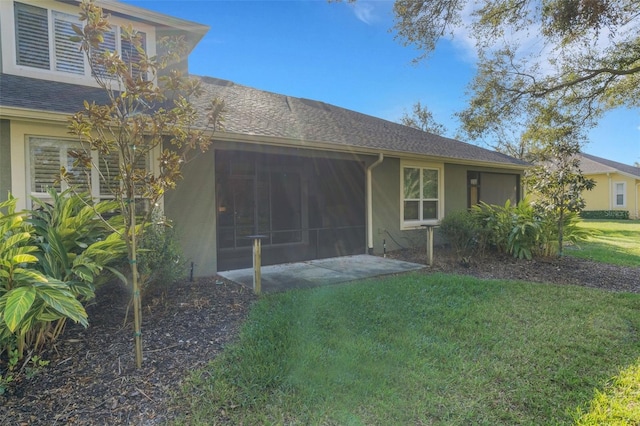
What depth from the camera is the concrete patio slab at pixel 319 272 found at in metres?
6.17

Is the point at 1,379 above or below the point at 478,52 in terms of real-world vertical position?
below

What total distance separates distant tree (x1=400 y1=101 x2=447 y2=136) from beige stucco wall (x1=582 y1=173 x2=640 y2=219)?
12.3 m

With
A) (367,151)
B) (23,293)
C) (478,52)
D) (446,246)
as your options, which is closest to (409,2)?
(478,52)

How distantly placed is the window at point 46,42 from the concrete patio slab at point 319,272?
4663mm

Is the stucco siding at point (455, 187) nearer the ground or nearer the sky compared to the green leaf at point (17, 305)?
nearer the sky

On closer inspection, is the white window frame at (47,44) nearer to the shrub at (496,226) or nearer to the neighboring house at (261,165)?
the neighboring house at (261,165)

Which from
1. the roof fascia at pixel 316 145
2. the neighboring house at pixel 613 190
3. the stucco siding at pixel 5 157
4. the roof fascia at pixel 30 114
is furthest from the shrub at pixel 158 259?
the neighboring house at pixel 613 190

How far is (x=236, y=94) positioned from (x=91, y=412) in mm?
8291

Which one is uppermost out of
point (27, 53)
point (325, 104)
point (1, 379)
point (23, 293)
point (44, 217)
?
point (325, 104)

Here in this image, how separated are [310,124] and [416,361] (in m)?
6.63

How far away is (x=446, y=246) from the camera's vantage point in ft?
33.6

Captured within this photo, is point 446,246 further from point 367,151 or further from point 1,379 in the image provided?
point 1,379

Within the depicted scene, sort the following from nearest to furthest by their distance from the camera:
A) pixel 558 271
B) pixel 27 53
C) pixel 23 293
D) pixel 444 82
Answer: pixel 23 293 → pixel 27 53 → pixel 558 271 → pixel 444 82

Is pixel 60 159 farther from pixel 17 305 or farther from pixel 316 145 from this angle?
pixel 316 145
